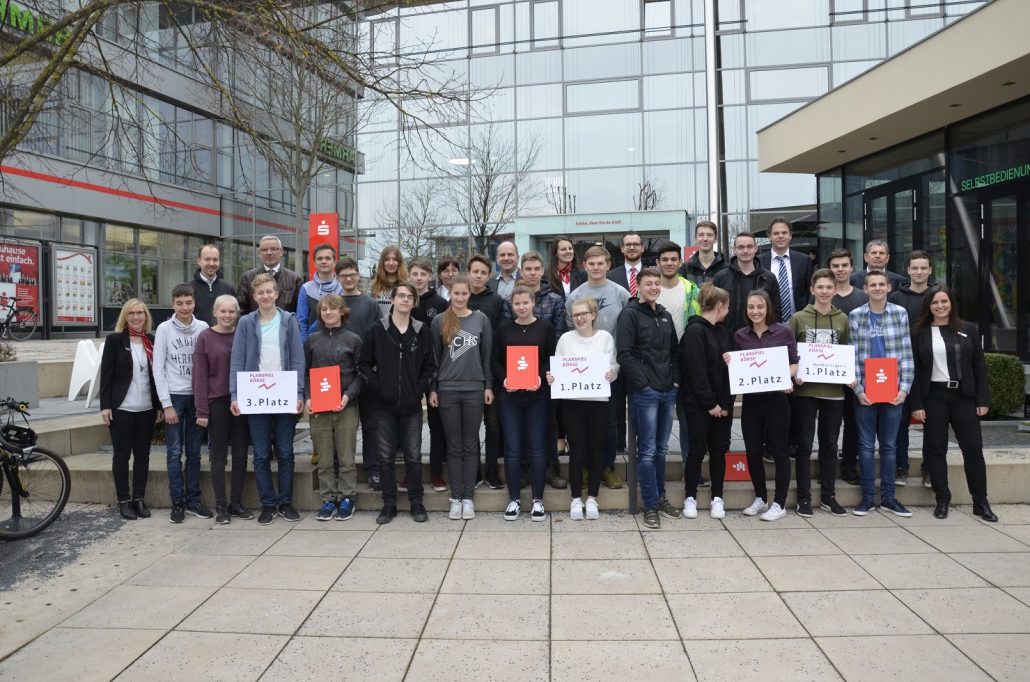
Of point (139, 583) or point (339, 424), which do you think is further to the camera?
point (339, 424)

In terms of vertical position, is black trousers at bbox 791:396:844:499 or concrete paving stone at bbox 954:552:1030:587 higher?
black trousers at bbox 791:396:844:499

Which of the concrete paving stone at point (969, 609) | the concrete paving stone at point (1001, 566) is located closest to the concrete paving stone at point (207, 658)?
the concrete paving stone at point (969, 609)

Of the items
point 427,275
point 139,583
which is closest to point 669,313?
point 427,275

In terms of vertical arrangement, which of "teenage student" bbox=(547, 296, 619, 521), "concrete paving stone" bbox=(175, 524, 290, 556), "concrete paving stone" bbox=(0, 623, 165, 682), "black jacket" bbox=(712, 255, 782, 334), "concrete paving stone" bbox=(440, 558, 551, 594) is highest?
"black jacket" bbox=(712, 255, 782, 334)

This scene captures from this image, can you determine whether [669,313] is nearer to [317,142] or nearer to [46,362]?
[46,362]

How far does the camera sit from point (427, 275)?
6.75 meters

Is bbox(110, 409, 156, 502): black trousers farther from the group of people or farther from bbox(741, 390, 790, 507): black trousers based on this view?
bbox(741, 390, 790, 507): black trousers

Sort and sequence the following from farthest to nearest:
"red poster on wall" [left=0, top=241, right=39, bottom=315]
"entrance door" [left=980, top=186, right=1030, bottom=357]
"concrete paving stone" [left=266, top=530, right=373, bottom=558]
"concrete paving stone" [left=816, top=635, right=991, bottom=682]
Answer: "red poster on wall" [left=0, top=241, right=39, bottom=315]
"entrance door" [left=980, top=186, right=1030, bottom=357]
"concrete paving stone" [left=266, top=530, right=373, bottom=558]
"concrete paving stone" [left=816, top=635, right=991, bottom=682]

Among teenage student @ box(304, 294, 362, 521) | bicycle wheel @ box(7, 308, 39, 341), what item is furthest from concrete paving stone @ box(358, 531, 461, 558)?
bicycle wheel @ box(7, 308, 39, 341)

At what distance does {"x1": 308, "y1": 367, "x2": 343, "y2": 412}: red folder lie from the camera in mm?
6074

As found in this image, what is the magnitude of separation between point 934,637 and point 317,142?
1670 centimetres

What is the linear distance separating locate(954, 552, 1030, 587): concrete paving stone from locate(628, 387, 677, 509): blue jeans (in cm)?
225

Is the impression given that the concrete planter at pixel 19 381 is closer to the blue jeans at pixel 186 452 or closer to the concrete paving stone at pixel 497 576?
the blue jeans at pixel 186 452

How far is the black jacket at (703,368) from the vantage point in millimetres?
5926
